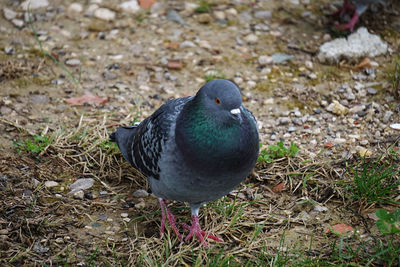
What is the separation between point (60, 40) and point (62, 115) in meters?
1.46

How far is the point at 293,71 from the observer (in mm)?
5574

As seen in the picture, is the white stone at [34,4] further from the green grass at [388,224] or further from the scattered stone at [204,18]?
the green grass at [388,224]

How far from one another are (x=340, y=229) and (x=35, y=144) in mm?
2609

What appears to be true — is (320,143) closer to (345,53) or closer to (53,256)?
(345,53)

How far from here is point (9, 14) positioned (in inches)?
242

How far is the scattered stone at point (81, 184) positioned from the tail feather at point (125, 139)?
41 centimetres

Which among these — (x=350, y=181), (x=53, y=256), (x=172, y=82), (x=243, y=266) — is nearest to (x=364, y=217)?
(x=350, y=181)

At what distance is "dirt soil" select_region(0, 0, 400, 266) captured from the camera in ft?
11.4

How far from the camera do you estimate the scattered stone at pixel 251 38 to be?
6.04m

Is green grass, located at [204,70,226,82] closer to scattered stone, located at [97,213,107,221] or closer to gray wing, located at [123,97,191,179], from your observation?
gray wing, located at [123,97,191,179]

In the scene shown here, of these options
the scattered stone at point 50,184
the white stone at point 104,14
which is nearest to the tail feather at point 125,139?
the scattered stone at point 50,184

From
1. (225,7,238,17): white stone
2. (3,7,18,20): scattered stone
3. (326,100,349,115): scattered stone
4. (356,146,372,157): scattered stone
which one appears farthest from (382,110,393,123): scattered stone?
(3,7,18,20): scattered stone

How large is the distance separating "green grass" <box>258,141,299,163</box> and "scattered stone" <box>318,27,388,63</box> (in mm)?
1810

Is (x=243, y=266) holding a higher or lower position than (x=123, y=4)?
lower
